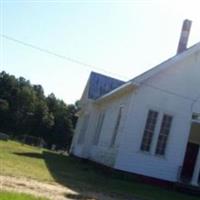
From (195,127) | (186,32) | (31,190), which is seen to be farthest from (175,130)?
(31,190)

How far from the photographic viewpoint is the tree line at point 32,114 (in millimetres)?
84250

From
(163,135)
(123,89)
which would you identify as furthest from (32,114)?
(163,135)

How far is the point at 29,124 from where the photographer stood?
85125mm

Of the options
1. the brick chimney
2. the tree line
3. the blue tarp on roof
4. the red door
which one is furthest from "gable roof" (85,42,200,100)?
the tree line

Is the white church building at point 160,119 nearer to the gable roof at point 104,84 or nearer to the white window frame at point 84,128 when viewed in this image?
the gable roof at point 104,84

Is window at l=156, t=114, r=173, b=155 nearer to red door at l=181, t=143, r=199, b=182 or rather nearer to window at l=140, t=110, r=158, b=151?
window at l=140, t=110, r=158, b=151

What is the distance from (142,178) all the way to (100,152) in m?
4.71

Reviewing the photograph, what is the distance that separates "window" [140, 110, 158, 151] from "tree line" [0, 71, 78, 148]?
5901 cm

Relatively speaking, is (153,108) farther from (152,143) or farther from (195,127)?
(195,127)

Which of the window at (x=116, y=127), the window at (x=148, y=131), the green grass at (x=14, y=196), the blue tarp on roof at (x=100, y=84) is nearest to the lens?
the green grass at (x=14, y=196)

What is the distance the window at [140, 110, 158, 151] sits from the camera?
2261 cm

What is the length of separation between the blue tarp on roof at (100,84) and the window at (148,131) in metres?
10.6

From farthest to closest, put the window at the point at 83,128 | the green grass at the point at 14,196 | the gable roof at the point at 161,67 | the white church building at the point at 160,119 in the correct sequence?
the window at the point at 83,128 < the white church building at the point at 160,119 < the gable roof at the point at 161,67 < the green grass at the point at 14,196

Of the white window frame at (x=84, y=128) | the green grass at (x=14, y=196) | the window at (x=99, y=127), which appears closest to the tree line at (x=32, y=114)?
the white window frame at (x=84, y=128)
